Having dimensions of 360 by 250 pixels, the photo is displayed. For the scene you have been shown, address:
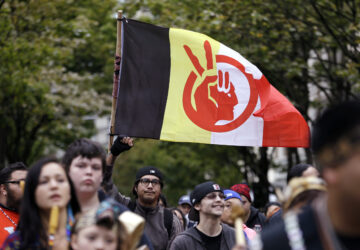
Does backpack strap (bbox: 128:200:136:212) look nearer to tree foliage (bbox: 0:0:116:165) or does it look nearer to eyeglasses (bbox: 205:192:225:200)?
eyeglasses (bbox: 205:192:225:200)

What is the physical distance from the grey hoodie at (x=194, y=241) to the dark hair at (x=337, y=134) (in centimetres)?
393

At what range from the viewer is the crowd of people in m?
2.42

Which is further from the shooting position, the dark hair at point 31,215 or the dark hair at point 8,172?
the dark hair at point 8,172

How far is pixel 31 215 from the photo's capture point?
384cm

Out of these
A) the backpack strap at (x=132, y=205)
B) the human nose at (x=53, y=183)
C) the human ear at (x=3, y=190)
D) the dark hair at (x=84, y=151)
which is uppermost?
the dark hair at (x=84, y=151)

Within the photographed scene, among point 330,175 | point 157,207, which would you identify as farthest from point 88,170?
point 157,207

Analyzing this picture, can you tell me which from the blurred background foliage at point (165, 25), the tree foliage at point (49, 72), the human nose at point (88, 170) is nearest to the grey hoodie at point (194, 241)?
the human nose at point (88, 170)

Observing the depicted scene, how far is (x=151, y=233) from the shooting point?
709 centimetres

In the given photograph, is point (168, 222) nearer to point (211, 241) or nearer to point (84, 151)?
point (211, 241)

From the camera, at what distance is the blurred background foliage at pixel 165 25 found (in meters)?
14.2

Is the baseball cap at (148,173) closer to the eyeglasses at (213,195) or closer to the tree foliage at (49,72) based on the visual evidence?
the eyeglasses at (213,195)

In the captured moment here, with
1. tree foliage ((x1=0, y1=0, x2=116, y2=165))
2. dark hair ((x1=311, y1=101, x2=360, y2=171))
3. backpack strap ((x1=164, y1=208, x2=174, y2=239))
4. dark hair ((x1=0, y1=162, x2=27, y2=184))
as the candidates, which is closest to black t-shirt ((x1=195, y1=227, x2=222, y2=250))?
backpack strap ((x1=164, y1=208, x2=174, y2=239))

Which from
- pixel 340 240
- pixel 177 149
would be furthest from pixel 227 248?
pixel 177 149

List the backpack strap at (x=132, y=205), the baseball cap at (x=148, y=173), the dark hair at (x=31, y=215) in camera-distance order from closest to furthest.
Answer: the dark hair at (x=31, y=215) → the backpack strap at (x=132, y=205) → the baseball cap at (x=148, y=173)
